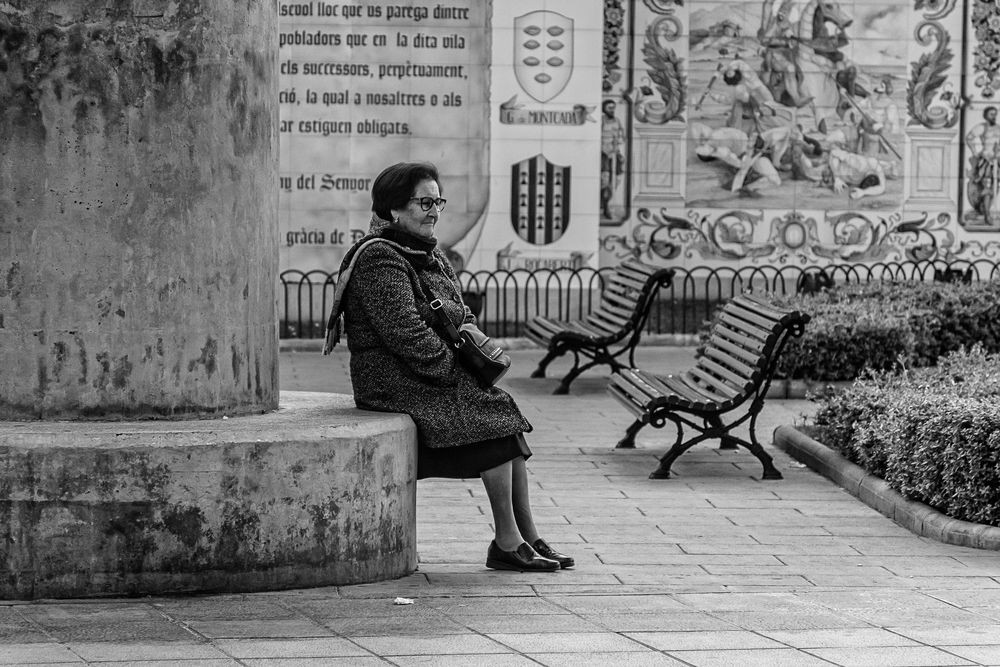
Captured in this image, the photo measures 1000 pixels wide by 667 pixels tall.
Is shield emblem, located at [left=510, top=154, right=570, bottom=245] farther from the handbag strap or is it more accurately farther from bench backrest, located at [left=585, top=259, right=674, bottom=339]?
the handbag strap

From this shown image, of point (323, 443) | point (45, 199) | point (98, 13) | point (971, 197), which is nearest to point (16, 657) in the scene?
point (323, 443)

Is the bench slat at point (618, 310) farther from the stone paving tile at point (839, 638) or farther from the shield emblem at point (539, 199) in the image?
the stone paving tile at point (839, 638)

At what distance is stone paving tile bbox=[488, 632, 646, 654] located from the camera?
5.37 meters

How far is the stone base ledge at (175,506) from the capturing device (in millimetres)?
5785

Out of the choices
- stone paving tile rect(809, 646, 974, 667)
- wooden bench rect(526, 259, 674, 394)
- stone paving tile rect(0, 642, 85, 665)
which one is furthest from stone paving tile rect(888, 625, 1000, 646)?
wooden bench rect(526, 259, 674, 394)

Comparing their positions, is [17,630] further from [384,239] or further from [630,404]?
[630,404]

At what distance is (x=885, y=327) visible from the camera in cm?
1210

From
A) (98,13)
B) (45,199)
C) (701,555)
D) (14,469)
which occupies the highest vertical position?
(98,13)

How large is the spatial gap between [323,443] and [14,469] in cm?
105

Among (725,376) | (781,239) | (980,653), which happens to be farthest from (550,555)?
(781,239)

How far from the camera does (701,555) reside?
7051 millimetres

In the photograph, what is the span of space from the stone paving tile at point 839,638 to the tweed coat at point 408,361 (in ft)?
4.68

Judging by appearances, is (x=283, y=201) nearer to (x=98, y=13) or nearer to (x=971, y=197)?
(x=971, y=197)

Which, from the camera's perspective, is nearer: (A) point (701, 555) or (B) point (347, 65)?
(A) point (701, 555)
